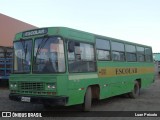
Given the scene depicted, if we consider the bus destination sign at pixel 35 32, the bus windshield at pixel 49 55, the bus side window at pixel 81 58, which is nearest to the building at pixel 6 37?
the bus destination sign at pixel 35 32

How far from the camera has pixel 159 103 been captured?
12.6 meters

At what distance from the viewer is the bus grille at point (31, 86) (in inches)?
355

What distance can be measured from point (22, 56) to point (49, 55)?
117 cm

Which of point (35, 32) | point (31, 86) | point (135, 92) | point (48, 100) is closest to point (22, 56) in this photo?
point (35, 32)

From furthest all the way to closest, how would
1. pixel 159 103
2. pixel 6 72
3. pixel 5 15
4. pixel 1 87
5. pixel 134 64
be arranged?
pixel 5 15, pixel 1 87, pixel 6 72, pixel 134 64, pixel 159 103

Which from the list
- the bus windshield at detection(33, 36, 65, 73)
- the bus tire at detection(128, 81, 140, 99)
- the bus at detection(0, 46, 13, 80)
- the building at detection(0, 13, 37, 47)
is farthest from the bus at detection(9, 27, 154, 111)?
the building at detection(0, 13, 37, 47)

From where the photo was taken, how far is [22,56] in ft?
31.8

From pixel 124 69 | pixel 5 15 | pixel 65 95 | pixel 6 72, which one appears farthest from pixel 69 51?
pixel 5 15

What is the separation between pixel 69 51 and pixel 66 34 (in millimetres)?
548

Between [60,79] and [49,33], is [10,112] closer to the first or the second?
[60,79]

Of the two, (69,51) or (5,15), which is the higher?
(5,15)

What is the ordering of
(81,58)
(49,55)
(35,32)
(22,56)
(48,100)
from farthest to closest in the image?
(81,58), (22,56), (35,32), (49,55), (48,100)

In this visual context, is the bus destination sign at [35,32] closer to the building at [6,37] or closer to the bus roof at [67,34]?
the bus roof at [67,34]

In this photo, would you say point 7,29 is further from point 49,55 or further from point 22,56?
point 49,55
